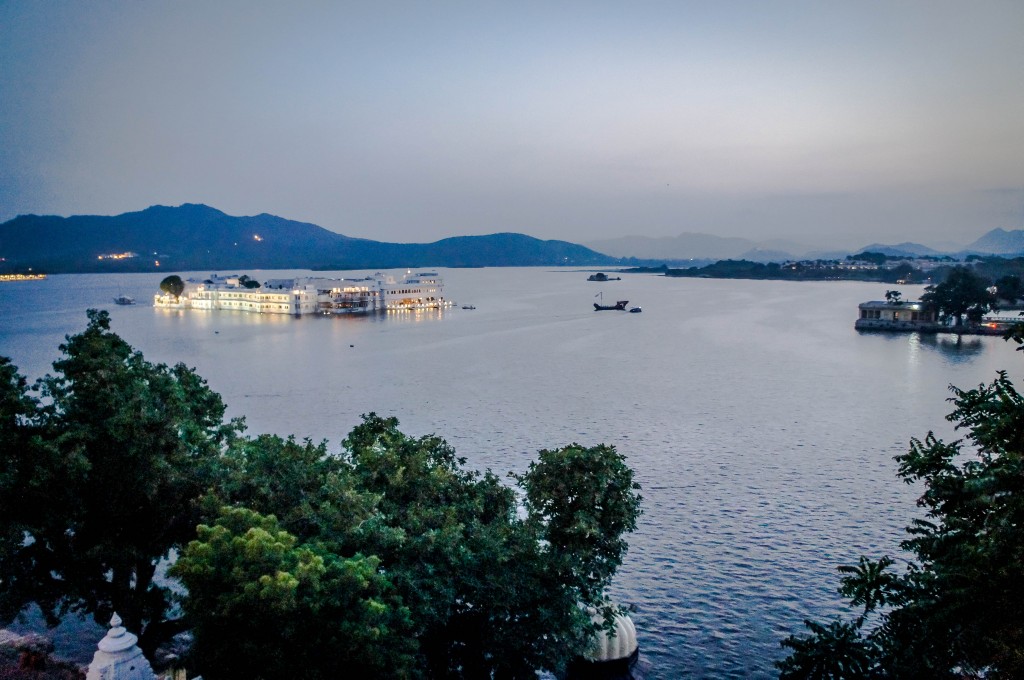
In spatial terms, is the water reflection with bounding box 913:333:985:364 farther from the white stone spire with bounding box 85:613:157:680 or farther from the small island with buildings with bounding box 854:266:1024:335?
the white stone spire with bounding box 85:613:157:680

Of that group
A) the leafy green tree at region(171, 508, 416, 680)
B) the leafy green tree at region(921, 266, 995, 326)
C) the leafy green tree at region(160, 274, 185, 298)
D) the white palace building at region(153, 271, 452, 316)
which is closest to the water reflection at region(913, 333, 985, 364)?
the leafy green tree at region(921, 266, 995, 326)

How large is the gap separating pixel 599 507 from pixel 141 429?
6.03 meters

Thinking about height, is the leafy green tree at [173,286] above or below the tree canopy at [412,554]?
above

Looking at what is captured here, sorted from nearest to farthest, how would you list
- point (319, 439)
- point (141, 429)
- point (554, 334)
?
point (141, 429) → point (319, 439) → point (554, 334)

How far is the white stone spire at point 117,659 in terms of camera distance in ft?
23.0

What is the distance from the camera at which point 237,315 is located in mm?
72062

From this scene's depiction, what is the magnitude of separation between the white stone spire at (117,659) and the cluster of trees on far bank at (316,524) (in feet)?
3.17

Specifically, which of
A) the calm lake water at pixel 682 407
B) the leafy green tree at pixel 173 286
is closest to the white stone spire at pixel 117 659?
the calm lake water at pixel 682 407

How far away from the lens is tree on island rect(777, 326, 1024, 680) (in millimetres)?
5254

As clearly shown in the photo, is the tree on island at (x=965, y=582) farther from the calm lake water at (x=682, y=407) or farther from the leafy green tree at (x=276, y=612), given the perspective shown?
the calm lake water at (x=682, y=407)

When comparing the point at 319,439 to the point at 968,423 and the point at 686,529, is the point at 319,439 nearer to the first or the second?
the point at 686,529

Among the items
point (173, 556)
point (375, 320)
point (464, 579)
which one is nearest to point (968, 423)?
point (464, 579)

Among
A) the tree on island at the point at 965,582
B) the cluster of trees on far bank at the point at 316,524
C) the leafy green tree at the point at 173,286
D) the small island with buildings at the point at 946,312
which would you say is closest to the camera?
the tree on island at the point at 965,582

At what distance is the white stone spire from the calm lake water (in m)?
7.50
